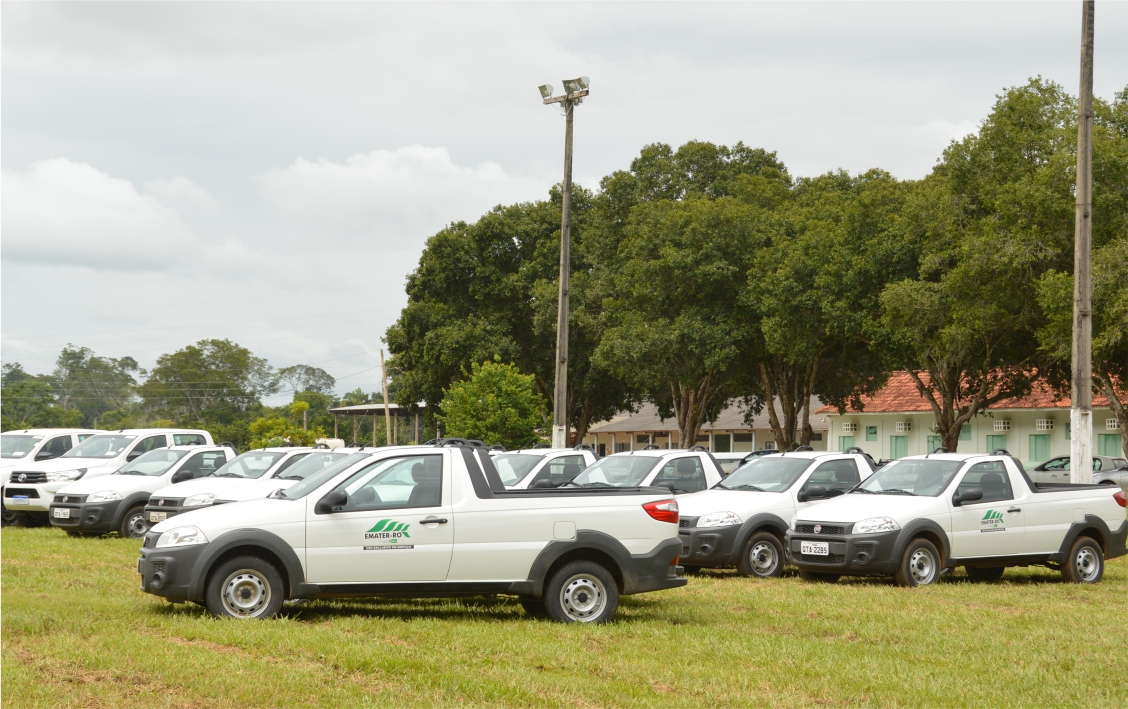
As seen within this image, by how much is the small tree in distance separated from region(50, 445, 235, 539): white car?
1306 cm

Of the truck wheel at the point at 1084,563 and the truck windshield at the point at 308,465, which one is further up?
the truck windshield at the point at 308,465

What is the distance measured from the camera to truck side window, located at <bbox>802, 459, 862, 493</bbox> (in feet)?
53.3

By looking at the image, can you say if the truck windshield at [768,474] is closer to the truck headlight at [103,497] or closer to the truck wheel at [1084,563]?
the truck wheel at [1084,563]

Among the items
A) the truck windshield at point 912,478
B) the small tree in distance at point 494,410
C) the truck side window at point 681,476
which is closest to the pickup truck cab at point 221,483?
the truck side window at point 681,476

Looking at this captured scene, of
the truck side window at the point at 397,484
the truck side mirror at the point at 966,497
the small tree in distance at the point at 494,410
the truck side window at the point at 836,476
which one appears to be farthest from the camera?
the small tree in distance at the point at 494,410

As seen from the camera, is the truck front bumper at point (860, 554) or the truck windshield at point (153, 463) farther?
the truck windshield at point (153, 463)

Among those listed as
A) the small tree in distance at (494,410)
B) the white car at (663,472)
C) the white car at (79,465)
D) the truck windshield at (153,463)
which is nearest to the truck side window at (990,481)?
the white car at (663,472)

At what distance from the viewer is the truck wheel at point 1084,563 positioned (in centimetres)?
1517

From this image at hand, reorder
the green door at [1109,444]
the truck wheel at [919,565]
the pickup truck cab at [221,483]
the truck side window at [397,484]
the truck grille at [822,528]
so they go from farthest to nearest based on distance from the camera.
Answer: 1. the green door at [1109,444]
2. the pickup truck cab at [221,483]
3. the truck grille at [822,528]
4. the truck wheel at [919,565]
5. the truck side window at [397,484]

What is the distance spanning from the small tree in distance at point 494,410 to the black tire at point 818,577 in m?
18.8

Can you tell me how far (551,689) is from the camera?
25.8 feet

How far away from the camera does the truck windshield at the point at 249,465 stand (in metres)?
19.5

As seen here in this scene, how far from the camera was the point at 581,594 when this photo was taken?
10727 millimetres

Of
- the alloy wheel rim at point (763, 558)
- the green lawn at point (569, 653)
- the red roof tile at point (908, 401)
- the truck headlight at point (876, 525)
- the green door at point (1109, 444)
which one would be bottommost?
the green lawn at point (569, 653)
